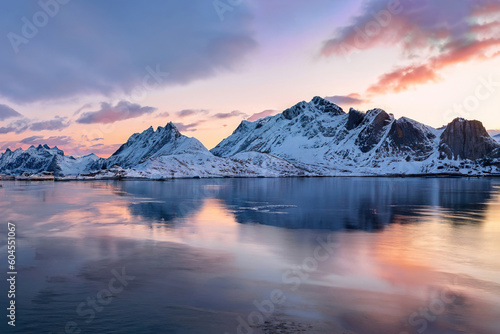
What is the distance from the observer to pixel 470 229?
3588 centimetres

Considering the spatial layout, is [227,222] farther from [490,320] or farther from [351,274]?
[490,320]

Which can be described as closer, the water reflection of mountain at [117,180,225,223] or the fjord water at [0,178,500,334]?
the fjord water at [0,178,500,334]

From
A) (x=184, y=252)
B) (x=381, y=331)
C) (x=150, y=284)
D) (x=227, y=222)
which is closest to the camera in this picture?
(x=381, y=331)

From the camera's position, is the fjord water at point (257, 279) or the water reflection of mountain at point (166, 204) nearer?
the fjord water at point (257, 279)

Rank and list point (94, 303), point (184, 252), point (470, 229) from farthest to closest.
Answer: point (470, 229) → point (184, 252) → point (94, 303)

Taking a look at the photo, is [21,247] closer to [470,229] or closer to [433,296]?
[433,296]

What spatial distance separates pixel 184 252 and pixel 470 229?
2827cm

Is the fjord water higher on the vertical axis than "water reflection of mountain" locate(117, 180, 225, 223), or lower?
lower

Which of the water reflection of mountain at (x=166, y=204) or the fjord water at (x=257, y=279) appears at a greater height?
the water reflection of mountain at (x=166, y=204)

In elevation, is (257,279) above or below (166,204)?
below

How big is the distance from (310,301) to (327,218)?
1103 inches

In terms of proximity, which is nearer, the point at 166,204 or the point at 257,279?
the point at 257,279

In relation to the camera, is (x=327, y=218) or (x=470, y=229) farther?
(x=327, y=218)

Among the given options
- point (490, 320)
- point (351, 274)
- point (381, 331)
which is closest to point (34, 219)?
point (351, 274)
